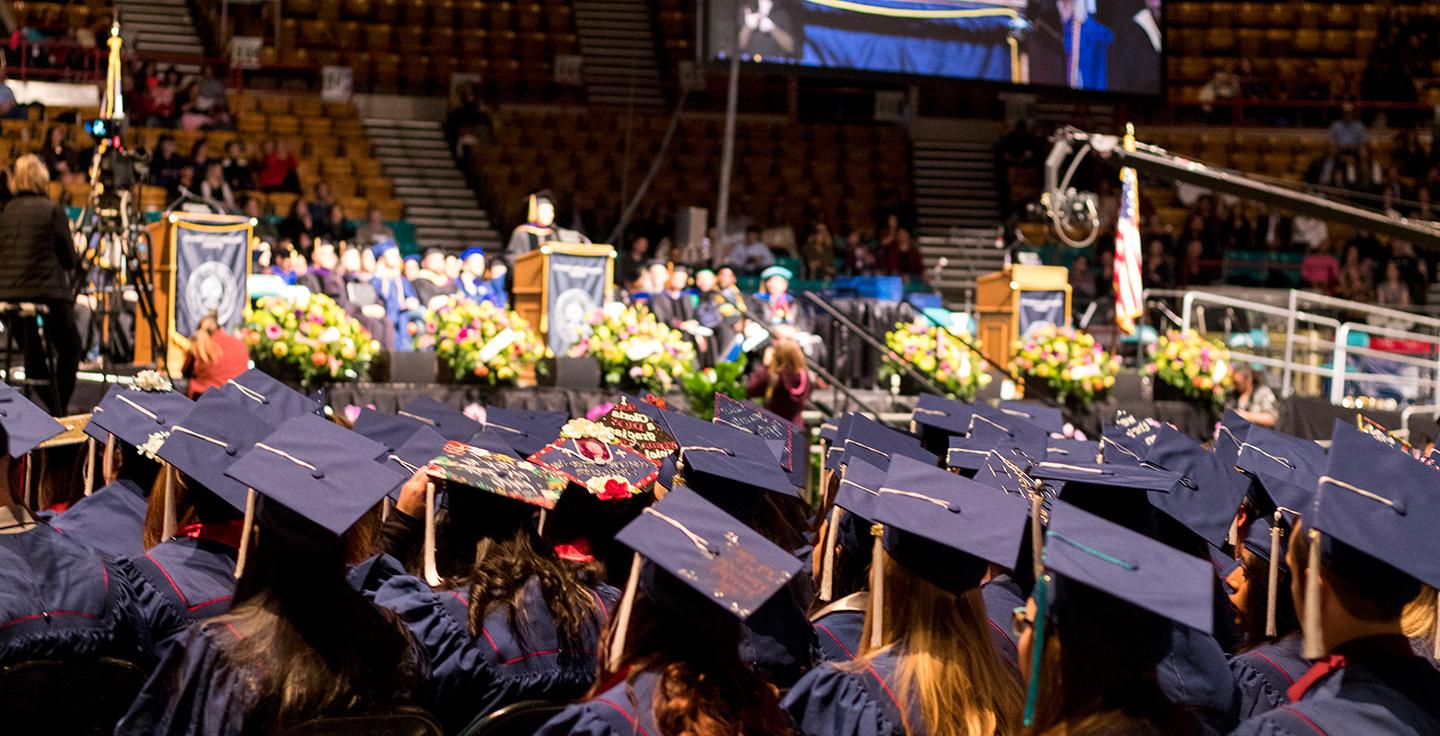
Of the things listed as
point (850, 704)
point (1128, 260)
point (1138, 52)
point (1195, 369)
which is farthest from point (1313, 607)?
point (1138, 52)

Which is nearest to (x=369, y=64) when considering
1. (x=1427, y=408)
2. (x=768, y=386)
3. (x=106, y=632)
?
(x=768, y=386)

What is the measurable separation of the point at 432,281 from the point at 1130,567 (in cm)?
1090

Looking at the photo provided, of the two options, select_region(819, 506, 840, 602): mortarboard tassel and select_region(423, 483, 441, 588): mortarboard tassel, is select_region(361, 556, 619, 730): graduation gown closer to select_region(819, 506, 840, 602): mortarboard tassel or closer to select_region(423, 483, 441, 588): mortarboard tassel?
select_region(423, 483, 441, 588): mortarboard tassel

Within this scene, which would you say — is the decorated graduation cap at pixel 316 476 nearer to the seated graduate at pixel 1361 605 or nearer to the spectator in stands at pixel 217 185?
the seated graduate at pixel 1361 605

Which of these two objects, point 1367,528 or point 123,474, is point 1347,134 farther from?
point 1367,528

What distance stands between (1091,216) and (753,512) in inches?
386

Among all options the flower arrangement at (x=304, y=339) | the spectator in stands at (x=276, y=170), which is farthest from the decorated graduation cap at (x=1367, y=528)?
the spectator in stands at (x=276, y=170)

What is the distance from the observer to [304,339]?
9.18 metres

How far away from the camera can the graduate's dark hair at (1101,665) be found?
2086 millimetres

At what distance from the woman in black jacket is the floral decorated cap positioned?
15.4 ft

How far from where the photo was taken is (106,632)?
9.41ft

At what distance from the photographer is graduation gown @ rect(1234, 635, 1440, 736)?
2074 mm

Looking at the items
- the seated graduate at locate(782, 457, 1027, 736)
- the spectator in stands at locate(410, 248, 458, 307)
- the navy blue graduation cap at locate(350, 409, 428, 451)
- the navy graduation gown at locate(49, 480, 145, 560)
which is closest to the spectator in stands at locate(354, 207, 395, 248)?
the spectator in stands at locate(410, 248, 458, 307)

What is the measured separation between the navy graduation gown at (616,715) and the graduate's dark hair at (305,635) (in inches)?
18.6
